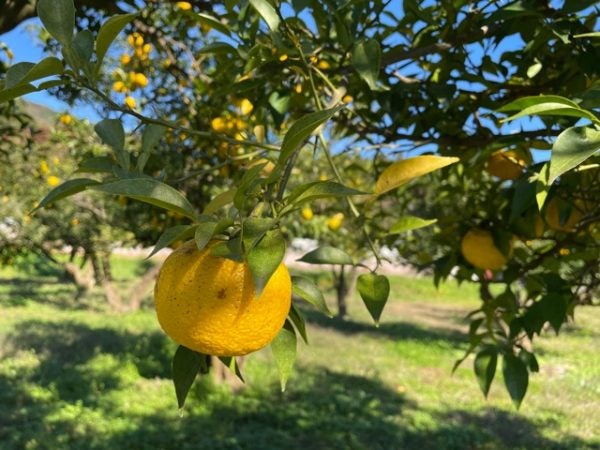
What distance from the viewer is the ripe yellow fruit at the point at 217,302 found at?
531mm

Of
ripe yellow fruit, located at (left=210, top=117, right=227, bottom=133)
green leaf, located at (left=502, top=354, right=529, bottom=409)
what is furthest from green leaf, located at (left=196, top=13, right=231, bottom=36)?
ripe yellow fruit, located at (left=210, top=117, right=227, bottom=133)

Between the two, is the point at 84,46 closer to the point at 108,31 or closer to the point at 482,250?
the point at 108,31

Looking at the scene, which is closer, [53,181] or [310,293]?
[310,293]

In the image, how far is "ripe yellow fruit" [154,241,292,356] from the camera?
0.53 meters

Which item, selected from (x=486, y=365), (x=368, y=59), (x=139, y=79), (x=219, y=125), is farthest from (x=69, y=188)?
(x=139, y=79)

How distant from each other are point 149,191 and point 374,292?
0.27 meters

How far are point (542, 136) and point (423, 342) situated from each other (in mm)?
7250

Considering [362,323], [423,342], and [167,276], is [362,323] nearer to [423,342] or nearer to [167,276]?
[423,342]

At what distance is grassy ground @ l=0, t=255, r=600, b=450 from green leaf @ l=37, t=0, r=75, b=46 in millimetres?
3170

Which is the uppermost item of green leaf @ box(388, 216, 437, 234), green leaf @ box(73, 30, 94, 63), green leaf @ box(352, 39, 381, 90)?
green leaf @ box(352, 39, 381, 90)

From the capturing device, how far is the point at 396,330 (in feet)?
29.4

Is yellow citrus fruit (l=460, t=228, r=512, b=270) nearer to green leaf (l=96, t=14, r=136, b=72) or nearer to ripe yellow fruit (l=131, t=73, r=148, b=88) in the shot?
green leaf (l=96, t=14, r=136, b=72)

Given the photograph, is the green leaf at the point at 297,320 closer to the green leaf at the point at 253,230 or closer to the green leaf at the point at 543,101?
the green leaf at the point at 253,230

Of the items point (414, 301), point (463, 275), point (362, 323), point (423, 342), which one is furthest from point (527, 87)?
point (414, 301)
